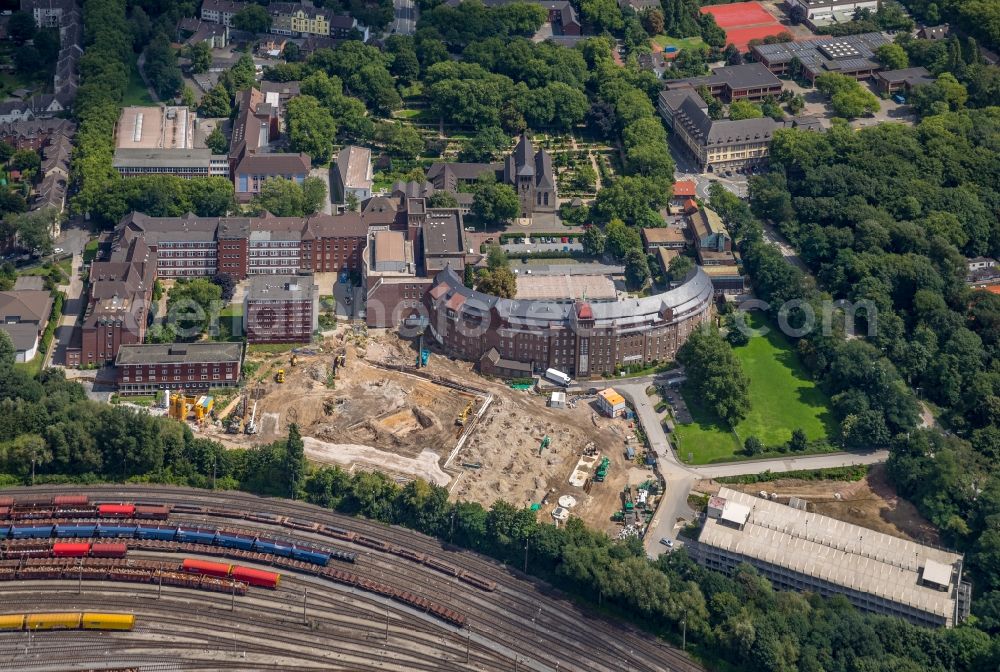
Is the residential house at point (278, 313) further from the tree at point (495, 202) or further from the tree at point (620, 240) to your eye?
the tree at point (620, 240)

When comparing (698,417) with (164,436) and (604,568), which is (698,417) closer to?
(604,568)

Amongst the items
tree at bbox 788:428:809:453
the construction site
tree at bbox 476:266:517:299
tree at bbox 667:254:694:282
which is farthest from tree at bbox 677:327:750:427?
tree at bbox 476:266:517:299

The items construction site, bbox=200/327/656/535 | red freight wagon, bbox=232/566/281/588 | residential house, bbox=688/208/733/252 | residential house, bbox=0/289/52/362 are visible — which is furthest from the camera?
residential house, bbox=688/208/733/252

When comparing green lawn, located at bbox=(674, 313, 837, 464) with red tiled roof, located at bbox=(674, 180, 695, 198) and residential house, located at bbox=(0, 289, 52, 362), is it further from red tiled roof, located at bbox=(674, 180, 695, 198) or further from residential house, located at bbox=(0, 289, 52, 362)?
residential house, located at bbox=(0, 289, 52, 362)

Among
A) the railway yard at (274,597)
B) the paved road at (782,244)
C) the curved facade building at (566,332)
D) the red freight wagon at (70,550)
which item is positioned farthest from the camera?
the paved road at (782,244)

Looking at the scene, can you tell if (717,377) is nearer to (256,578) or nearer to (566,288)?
(566,288)

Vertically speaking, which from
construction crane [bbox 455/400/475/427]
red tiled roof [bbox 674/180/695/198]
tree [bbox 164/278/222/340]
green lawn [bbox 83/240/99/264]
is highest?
red tiled roof [bbox 674/180/695/198]

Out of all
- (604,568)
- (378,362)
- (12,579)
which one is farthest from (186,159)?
(604,568)

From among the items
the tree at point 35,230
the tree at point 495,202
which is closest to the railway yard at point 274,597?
the tree at point 35,230
